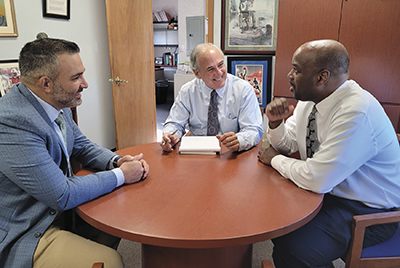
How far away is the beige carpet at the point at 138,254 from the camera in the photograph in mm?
1955

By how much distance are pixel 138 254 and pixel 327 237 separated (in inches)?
50.5

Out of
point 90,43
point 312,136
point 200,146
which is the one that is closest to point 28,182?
point 200,146

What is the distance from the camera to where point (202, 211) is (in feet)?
3.70

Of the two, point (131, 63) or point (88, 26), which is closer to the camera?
point (88, 26)

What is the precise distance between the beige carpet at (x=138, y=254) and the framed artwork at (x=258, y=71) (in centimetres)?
168

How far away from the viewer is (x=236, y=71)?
11.3 feet

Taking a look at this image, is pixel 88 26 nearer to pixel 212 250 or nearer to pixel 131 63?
pixel 131 63

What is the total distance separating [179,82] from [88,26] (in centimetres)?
154

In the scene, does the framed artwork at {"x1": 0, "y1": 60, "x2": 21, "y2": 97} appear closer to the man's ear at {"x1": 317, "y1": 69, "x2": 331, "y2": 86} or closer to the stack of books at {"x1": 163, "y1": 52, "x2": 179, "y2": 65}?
the man's ear at {"x1": 317, "y1": 69, "x2": 331, "y2": 86}

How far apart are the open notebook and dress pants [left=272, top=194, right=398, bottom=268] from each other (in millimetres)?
598

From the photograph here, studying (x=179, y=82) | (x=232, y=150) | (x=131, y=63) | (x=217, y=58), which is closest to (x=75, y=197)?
(x=232, y=150)

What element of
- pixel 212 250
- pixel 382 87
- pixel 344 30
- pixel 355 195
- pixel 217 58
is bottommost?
pixel 212 250

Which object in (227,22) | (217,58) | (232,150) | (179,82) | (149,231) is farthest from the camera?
(179,82)

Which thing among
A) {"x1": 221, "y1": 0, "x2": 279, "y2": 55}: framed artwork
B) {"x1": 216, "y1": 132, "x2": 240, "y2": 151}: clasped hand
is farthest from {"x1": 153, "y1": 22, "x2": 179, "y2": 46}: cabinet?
{"x1": 216, "y1": 132, "x2": 240, "y2": 151}: clasped hand
